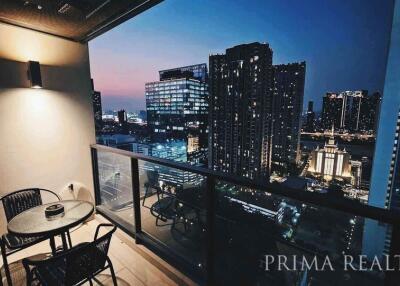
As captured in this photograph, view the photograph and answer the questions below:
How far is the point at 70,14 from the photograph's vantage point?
246 centimetres

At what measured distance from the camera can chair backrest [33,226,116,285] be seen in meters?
1.30

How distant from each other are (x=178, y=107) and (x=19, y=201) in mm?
13304

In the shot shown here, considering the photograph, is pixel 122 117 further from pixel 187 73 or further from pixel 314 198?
pixel 314 198

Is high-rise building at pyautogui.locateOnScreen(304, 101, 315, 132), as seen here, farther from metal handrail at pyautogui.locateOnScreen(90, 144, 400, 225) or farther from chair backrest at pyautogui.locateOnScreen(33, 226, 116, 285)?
chair backrest at pyautogui.locateOnScreen(33, 226, 116, 285)

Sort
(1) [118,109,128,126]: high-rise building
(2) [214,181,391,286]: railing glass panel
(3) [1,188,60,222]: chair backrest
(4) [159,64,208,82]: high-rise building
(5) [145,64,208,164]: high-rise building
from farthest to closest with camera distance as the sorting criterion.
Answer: (4) [159,64,208,82]: high-rise building → (5) [145,64,208,164]: high-rise building → (1) [118,109,128,126]: high-rise building → (3) [1,188,60,222]: chair backrest → (2) [214,181,391,286]: railing glass panel

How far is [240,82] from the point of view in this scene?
16625mm

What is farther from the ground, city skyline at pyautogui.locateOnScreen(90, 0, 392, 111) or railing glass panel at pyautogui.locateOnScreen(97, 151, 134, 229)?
city skyline at pyautogui.locateOnScreen(90, 0, 392, 111)

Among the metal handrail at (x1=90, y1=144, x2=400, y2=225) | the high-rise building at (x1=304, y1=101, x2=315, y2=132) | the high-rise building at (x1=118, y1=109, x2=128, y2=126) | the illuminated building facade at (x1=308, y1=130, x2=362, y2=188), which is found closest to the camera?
the metal handrail at (x1=90, y1=144, x2=400, y2=225)

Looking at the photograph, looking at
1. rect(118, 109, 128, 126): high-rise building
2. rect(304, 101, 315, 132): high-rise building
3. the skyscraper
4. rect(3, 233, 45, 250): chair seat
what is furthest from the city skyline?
rect(3, 233, 45, 250): chair seat

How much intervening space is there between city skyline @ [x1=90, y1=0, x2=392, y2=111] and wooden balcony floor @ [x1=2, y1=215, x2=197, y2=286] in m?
17.1

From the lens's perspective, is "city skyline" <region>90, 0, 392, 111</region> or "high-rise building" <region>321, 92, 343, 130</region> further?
"city skyline" <region>90, 0, 392, 111</region>

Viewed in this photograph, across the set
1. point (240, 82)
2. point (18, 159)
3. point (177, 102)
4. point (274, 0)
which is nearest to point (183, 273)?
point (18, 159)

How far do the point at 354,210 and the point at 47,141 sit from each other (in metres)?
3.56

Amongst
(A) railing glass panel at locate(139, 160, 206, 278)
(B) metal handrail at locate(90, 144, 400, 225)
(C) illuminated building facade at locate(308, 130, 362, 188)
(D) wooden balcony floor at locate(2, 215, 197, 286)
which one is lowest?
(C) illuminated building facade at locate(308, 130, 362, 188)
